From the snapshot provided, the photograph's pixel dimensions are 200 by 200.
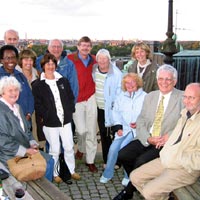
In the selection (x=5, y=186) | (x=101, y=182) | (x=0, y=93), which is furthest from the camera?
(x=101, y=182)

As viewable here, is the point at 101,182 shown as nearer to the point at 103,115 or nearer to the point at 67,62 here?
the point at 103,115

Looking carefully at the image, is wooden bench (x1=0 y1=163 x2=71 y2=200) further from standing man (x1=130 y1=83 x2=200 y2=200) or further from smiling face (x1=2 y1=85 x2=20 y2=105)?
standing man (x1=130 y1=83 x2=200 y2=200)

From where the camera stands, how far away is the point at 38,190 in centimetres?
363

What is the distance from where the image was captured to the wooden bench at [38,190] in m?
3.39

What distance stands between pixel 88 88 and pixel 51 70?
75cm

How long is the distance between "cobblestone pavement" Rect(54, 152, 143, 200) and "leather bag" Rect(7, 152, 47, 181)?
1.04 meters

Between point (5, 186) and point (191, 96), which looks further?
point (191, 96)

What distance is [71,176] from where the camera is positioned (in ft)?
17.5

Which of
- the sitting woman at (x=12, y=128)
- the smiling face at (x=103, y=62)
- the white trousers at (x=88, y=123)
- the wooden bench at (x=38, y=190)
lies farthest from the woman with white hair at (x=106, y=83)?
the wooden bench at (x=38, y=190)

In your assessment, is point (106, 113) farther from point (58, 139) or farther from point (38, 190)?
point (38, 190)

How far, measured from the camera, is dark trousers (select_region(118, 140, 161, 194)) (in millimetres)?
4457

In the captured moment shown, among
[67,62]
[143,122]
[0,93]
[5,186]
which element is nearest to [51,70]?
[67,62]

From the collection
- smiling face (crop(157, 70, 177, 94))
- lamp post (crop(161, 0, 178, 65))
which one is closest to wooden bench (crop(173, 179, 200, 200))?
smiling face (crop(157, 70, 177, 94))

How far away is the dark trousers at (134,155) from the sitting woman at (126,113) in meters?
0.29
